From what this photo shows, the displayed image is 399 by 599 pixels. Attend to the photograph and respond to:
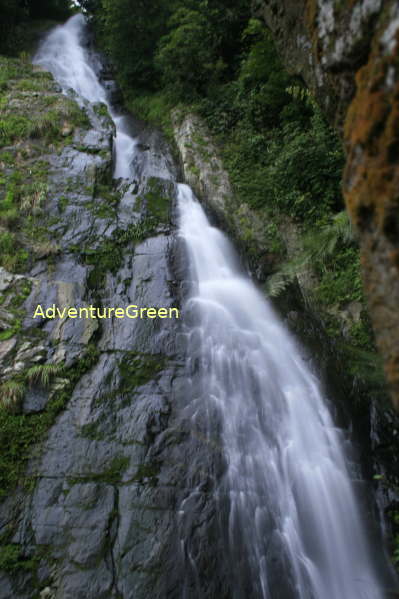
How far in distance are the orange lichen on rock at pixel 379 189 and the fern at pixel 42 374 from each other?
4555mm

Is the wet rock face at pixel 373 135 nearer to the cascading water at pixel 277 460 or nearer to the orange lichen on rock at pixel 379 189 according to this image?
the orange lichen on rock at pixel 379 189

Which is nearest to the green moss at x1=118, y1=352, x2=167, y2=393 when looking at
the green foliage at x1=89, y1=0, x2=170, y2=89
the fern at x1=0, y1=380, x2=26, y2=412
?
the fern at x1=0, y1=380, x2=26, y2=412

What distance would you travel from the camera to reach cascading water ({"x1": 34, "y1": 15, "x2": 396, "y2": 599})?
400 centimetres

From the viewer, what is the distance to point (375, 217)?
5.77ft

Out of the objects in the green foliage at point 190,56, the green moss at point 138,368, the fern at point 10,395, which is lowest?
the fern at point 10,395

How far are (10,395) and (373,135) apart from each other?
5.05 metres

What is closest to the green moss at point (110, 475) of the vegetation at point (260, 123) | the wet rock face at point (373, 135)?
the vegetation at point (260, 123)

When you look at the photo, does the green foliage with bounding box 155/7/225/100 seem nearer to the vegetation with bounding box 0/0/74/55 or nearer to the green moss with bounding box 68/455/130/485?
the vegetation with bounding box 0/0/74/55

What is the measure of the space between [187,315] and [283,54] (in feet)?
A: 13.4

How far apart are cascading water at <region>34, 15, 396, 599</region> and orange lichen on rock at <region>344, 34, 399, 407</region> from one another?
340 centimetres

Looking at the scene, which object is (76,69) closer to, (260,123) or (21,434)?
(260,123)

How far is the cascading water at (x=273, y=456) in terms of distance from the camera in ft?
13.1

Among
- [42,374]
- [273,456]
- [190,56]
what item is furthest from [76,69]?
[273,456]

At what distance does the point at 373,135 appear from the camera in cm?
174
